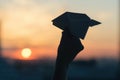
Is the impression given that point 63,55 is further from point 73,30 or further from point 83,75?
point 83,75

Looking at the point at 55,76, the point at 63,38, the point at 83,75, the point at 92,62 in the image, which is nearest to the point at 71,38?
the point at 63,38

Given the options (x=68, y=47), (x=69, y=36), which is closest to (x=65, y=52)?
(x=68, y=47)

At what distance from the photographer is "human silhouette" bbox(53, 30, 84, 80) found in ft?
19.9

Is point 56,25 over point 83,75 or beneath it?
over

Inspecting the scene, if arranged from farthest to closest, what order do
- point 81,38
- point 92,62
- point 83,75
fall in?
point 83,75 < point 92,62 < point 81,38

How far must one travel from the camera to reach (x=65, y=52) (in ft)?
20.2

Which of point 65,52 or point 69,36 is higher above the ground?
point 69,36

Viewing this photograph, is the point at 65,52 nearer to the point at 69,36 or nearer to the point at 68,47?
the point at 68,47

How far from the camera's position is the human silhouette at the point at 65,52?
6078 millimetres

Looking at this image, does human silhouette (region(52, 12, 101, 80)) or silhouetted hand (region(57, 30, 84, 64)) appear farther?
silhouetted hand (region(57, 30, 84, 64))

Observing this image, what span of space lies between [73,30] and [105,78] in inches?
1663

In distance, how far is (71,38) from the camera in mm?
6102

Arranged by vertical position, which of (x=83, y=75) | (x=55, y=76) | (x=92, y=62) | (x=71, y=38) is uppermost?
(x=71, y=38)

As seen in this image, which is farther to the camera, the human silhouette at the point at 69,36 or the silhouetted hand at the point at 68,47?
the silhouetted hand at the point at 68,47
